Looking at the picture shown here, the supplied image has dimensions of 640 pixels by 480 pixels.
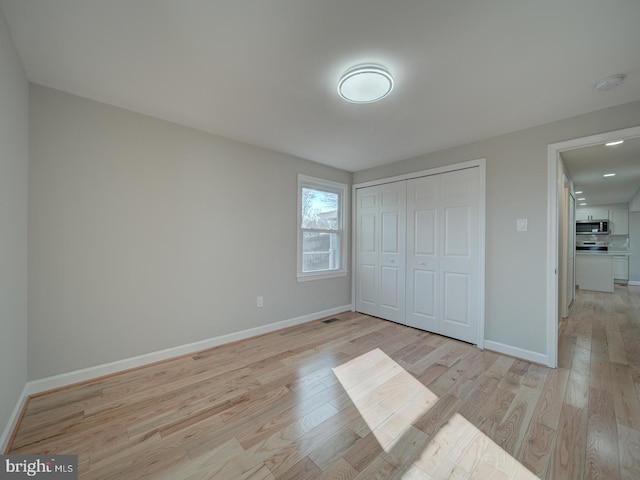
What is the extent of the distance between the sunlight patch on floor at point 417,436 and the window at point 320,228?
6.11 ft

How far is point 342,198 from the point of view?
432 centimetres

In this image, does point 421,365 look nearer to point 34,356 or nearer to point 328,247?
point 328,247

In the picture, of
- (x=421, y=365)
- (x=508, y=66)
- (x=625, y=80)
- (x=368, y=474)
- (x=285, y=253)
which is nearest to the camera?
(x=368, y=474)

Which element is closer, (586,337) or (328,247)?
(586,337)

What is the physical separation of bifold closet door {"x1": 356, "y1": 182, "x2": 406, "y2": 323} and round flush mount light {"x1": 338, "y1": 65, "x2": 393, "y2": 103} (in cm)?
198

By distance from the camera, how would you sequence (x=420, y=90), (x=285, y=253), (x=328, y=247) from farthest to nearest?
(x=328, y=247)
(x=285, y=253)
(x=420, y=90)

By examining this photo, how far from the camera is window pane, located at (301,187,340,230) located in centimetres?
382

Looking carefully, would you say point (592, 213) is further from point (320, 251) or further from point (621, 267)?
point (320, 251)

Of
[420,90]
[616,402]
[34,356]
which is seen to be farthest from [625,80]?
[34,356]

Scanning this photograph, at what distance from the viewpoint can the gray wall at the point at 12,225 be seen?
4.80 ft

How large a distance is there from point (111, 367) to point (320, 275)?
2573 mm

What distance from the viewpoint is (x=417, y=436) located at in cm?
159

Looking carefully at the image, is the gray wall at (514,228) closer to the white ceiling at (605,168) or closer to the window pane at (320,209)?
the white ceiling at (605,168)

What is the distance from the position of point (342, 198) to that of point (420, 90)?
2398 millimetres
